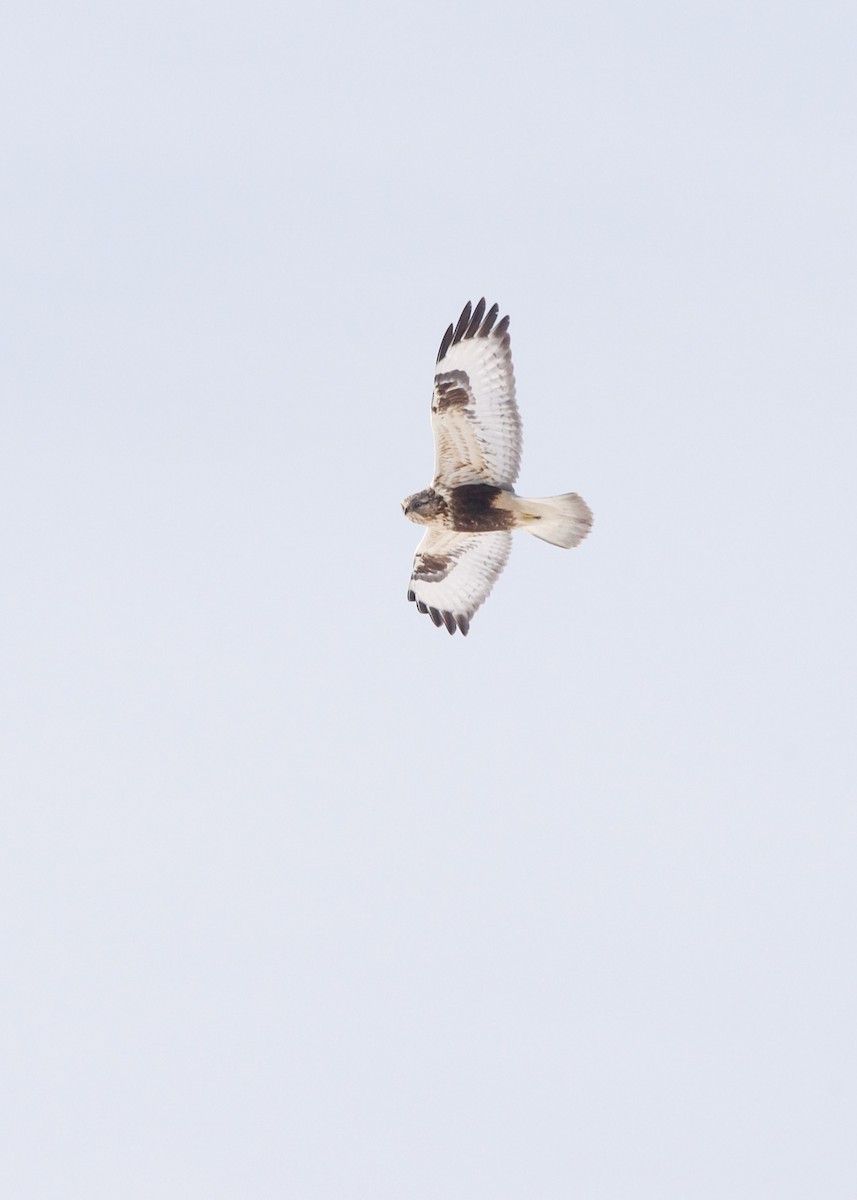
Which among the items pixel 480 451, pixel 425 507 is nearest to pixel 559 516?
pixel 480 451

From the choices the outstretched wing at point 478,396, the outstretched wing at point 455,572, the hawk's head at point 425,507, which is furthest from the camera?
the outstretched wing at point 455,572

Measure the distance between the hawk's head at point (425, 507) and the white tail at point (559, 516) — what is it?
0.76 meters

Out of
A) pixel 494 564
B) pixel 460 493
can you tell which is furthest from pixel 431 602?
pixel 460 493

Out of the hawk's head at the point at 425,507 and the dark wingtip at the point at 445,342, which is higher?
the dark wingtip at the point at 445,342

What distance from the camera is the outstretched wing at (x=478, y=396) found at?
1969cm

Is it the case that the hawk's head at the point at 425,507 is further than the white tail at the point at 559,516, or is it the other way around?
the hawk's head at the point at 425,507

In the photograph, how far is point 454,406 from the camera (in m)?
19.7

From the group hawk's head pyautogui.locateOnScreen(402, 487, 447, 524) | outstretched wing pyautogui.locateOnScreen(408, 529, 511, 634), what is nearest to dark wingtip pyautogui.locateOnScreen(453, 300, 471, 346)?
hawk's head pyautogui.locateOnScreen(402, 487, 447, 524)

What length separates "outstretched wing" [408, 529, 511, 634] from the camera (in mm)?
21422

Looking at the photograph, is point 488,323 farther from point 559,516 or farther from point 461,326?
point 559,516

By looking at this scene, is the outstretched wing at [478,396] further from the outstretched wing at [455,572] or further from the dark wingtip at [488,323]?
the outstretched wing at [455,572]

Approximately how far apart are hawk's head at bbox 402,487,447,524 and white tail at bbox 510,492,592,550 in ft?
2.48

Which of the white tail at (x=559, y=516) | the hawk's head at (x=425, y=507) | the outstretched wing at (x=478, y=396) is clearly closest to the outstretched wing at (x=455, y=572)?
the hawk's head at (x=425, y=507)

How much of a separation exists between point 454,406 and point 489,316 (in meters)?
0.92
